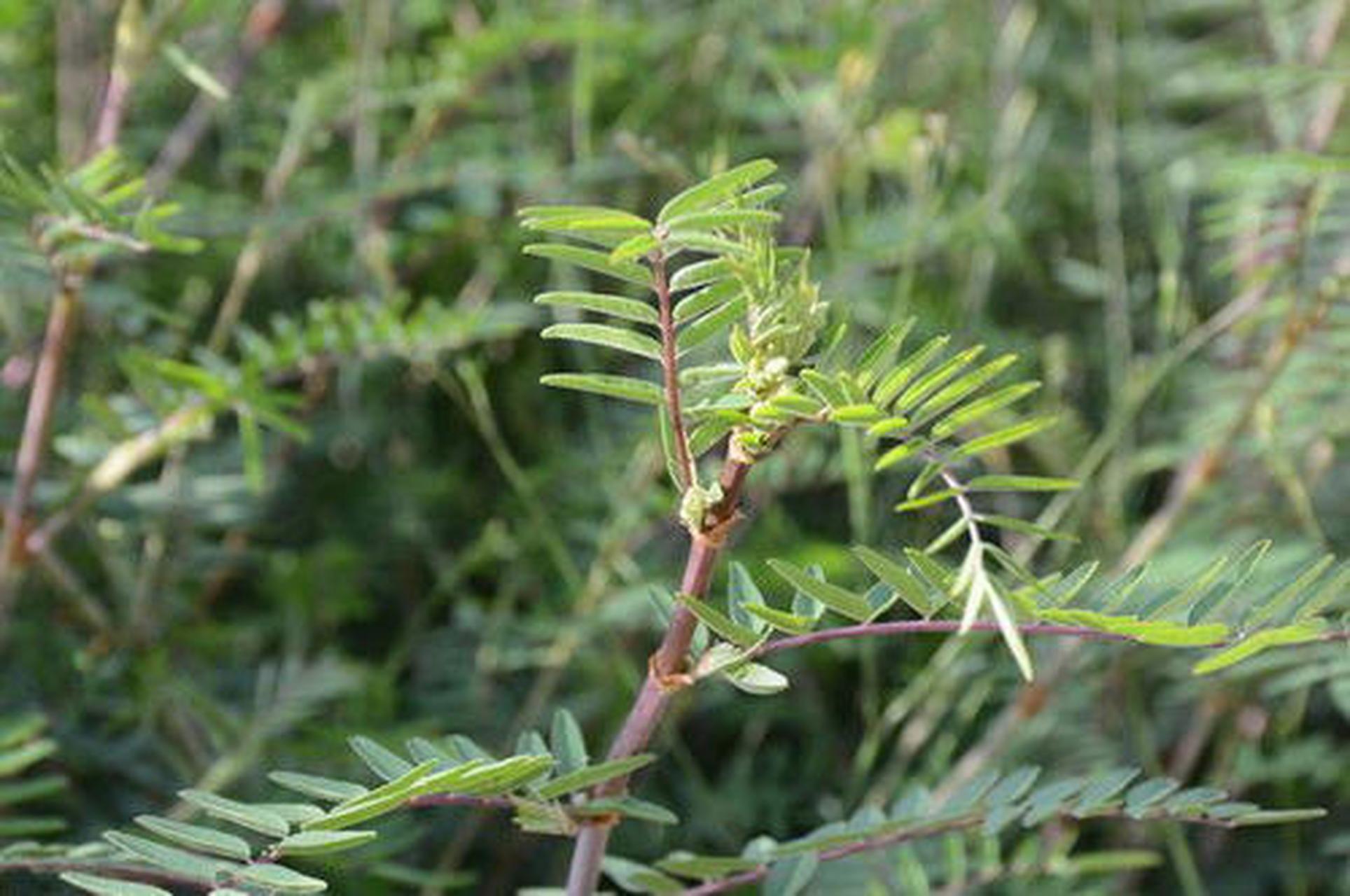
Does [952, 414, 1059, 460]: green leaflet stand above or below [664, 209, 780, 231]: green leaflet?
below

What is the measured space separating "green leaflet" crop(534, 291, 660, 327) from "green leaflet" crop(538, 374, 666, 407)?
0.02m

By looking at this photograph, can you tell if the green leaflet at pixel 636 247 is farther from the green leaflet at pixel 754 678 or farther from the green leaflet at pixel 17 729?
the green leaflet at pixel 17 729

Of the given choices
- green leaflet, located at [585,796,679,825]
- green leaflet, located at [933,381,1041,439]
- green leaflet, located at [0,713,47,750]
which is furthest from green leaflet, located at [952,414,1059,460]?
green leaflet, located at [0,713,47,750]

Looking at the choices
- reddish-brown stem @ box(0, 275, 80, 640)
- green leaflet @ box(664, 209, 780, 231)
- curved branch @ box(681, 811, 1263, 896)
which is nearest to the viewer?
green leaflet @ box(664, 209, 780, 231)

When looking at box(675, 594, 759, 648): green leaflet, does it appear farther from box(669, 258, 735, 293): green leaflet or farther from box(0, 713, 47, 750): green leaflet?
box(0, 713, 47, 750): green leaflet

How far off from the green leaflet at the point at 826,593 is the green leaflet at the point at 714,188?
80 mm

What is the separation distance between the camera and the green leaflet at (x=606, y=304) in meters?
0.40

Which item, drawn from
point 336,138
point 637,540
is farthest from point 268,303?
point 637,540

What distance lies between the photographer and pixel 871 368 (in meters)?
0.42

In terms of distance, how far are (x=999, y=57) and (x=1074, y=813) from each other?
71 centimetres

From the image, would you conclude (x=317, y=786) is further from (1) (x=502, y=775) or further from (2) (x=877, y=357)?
(2) (x=877, y=357)

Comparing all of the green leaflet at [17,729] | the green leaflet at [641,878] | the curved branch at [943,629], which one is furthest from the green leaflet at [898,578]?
the green leaflet at [17,729]

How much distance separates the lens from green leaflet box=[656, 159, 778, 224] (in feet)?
1.25

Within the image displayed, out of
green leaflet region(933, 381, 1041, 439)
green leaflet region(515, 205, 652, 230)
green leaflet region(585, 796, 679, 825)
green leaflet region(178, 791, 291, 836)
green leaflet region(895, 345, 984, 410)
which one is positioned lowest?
green leaflet region(585, 796, 679, 825)
